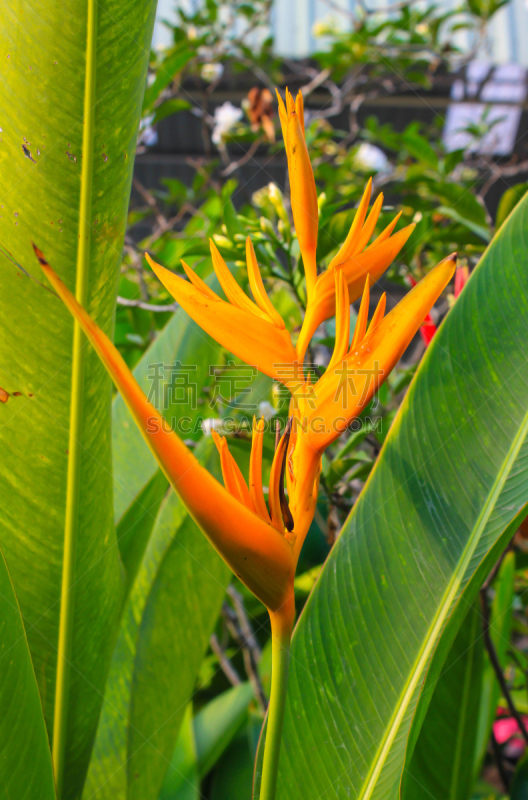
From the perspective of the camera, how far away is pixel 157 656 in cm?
51

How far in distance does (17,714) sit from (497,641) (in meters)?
0.76

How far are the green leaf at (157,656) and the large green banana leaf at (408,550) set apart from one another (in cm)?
14

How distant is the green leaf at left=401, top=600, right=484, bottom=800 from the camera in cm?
48

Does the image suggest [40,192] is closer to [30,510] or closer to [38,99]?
[38,99]

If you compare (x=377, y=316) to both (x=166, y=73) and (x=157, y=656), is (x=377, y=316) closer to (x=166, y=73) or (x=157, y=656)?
(x=157, y=656)

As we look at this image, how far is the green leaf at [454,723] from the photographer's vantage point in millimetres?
485

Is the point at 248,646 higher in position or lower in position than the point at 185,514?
lower

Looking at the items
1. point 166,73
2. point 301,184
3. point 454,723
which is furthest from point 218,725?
point 166,73

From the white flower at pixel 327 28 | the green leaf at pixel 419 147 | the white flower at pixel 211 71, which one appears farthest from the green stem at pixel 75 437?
the white flower at pixel 327 28

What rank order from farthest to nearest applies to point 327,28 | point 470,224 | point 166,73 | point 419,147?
point 327,28 → point 419,147 → point 166,73 → point 470,224

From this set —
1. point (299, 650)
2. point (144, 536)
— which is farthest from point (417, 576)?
point (144, 536)

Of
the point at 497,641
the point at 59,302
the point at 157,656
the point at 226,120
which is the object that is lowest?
the point at 497,641

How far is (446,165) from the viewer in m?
0.95

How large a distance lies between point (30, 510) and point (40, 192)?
242mm
